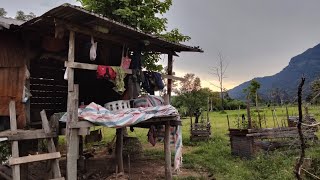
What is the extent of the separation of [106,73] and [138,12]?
7661 mm

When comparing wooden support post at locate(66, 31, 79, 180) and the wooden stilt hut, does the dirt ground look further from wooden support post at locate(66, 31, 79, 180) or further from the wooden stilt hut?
wooden support post at locate(66, 31, 79, 180)

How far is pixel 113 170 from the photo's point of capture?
11.2m

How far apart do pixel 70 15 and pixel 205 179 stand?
6.15 m

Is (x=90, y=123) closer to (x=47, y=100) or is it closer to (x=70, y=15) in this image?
(x=70, y=15)

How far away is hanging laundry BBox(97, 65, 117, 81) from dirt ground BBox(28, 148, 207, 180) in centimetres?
329

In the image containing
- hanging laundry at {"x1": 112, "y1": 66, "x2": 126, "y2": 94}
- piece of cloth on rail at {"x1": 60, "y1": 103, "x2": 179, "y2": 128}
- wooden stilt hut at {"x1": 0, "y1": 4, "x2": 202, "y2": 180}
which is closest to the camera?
A: wooden stilt hut at {"x1": 0, "y1": 4, "x2": 202, "y2": 180}

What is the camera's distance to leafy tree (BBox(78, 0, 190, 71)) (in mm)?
15188

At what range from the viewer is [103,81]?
40.2 feet

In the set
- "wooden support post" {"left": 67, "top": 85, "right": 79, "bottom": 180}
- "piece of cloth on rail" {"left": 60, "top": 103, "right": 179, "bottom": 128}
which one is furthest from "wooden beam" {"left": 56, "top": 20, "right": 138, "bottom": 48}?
"piece of cloth on rail" {"left": 60, "top": 103, "right": 179, "bottom": 128}

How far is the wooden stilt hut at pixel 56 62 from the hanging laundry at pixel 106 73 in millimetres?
176

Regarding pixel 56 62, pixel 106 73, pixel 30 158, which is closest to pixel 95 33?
pixel 106 73

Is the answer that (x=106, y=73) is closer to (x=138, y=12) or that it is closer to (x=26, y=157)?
(x=26, y=157)

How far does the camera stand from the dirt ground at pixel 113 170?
10.5m

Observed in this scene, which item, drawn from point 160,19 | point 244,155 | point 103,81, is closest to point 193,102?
point 160,19
